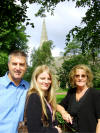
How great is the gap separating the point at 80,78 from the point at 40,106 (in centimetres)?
110

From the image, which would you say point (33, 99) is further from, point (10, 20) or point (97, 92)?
point (10, 20)

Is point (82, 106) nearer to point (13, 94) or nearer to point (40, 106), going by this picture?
point (40, 106)

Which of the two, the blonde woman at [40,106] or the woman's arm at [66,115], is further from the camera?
the woman's arm at [66,115]

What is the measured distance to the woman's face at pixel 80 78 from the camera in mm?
2646

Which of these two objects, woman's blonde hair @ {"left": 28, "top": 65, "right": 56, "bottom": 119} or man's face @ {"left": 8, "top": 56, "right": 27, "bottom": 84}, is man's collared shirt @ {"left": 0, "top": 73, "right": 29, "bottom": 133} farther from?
woman's blonde hair @ {"left": 28, "top": 65, "right": 56, "bottom": 119}

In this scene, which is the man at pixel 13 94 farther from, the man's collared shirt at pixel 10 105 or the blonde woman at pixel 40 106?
the blonde woman at pixel 40 106

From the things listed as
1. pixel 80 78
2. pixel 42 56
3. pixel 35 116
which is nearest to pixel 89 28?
pixel 80 78

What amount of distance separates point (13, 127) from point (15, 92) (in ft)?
1.44

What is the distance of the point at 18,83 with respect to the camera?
7.34 ft

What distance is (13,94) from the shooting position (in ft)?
6.89

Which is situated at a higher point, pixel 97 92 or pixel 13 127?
pixel 97 92

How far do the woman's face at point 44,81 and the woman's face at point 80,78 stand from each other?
2.22ft

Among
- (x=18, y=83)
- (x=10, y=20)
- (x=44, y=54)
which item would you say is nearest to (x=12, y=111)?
(x=18, y=83)

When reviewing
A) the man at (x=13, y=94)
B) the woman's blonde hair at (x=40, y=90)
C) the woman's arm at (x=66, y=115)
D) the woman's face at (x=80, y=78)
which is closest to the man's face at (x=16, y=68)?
the man at (x=13, y=94)
